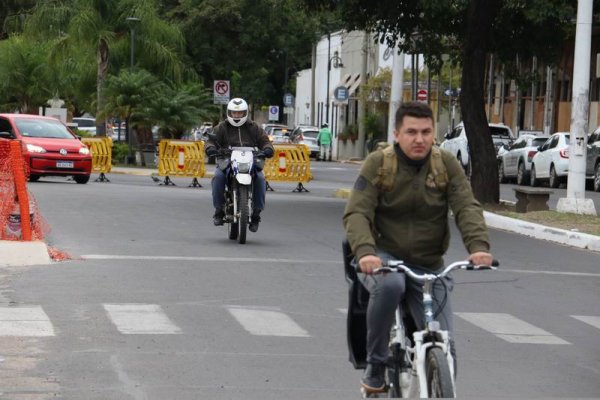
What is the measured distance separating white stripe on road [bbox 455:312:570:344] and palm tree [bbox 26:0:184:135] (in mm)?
38981

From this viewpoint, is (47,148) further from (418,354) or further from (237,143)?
(418,354)

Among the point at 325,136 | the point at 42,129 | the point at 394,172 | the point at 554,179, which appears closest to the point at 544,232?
the point at 394,172

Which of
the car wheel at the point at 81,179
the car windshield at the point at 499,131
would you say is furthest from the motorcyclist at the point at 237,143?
the car windshield at the point at 499,131

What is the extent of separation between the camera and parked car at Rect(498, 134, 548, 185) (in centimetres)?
4138

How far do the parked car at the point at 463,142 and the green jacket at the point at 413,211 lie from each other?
35023mm

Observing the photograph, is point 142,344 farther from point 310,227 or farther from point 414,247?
point 310,227

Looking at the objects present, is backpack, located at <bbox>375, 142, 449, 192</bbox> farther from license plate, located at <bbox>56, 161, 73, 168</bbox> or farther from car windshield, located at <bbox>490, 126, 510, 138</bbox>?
car windshield, located at <bbox>490, 126, 510, 138</bbox>

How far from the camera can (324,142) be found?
65.9 m

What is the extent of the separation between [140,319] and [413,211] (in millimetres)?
4491

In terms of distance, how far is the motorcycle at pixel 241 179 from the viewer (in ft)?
55.4

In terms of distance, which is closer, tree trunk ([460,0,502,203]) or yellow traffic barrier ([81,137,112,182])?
tree trunk ([460,0,502,203])

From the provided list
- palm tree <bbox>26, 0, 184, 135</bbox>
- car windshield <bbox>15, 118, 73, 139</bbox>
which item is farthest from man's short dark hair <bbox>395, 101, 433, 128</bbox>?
palm tree <bbox>26, 0, 184, 135</bbox>

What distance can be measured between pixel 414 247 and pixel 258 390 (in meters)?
1.81

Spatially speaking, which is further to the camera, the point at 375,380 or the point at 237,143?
the point at 237,143
